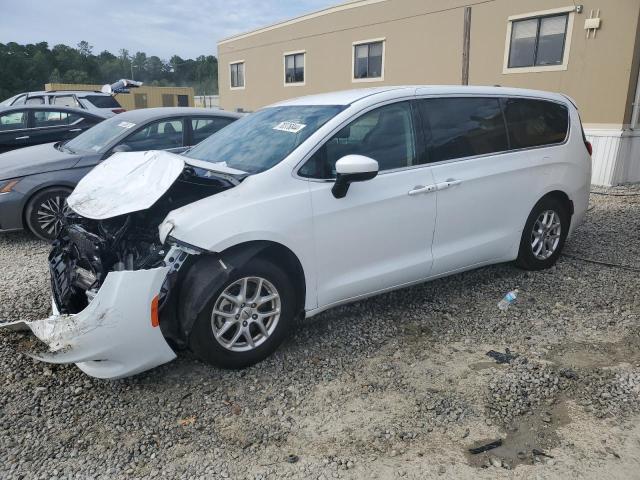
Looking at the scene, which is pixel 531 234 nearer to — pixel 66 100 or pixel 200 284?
pixel 200 284

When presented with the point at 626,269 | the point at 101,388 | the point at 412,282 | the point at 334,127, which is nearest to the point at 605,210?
the point at 626,269

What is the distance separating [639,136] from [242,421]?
1120cm

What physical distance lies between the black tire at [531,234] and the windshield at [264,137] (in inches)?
88.2

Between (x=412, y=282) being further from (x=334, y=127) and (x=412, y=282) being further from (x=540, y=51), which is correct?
(x=540, y=51)

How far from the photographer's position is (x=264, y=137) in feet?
12.8

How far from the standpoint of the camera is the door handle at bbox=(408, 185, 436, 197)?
Answer: 3801 millimetres

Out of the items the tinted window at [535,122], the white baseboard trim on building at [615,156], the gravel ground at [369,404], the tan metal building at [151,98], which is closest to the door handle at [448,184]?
the tinted window at [535,122]

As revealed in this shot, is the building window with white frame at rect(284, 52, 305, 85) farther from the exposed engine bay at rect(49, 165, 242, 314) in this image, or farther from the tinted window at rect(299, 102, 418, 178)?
the exposed engine bay at rect(49, 165, 242, 314)

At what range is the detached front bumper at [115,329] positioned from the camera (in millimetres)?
2797

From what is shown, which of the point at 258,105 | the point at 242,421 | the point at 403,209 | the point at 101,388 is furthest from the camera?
the point at 258,105

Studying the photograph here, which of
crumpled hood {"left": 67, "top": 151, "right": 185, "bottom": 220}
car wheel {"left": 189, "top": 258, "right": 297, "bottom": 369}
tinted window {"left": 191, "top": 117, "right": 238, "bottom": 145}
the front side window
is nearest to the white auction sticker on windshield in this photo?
crumpled hood {"left": 67, "top": 151, "right": 185, "bottom": 220}

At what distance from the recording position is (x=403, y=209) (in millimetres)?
3777

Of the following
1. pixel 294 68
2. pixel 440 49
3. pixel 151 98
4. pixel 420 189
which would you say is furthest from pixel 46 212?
pixel 151 98

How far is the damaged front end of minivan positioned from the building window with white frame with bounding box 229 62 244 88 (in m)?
23.1
